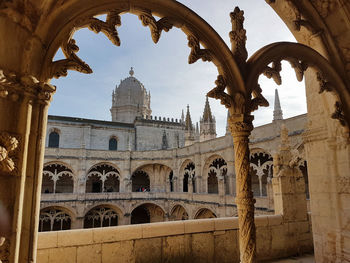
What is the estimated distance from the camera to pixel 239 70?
8.88ft

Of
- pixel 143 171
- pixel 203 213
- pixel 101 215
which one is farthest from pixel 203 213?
pixel 143 171

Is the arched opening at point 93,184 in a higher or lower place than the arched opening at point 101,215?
higher

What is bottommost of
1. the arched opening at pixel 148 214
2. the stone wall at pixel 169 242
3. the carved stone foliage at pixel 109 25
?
the arched opening at pixel 148 214

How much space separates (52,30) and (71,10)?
222mm

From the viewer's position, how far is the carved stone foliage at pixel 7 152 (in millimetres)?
1551

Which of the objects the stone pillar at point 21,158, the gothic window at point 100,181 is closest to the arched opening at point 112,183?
the gothic window at point 100,181

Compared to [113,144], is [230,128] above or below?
below

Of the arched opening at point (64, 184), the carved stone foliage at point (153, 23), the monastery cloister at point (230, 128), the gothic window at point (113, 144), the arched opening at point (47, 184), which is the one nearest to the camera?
the monastery cloister at point (230, 128)

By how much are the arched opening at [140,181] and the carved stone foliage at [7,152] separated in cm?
2929

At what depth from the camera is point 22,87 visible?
66.2 inches

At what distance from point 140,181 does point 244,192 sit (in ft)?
96.4

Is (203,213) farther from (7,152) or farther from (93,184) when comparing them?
(7,152)

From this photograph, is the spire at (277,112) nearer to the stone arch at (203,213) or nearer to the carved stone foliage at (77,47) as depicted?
the stone arch at (203,213)

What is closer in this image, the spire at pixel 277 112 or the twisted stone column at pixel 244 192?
the twisted stone column at pixel 244 192
